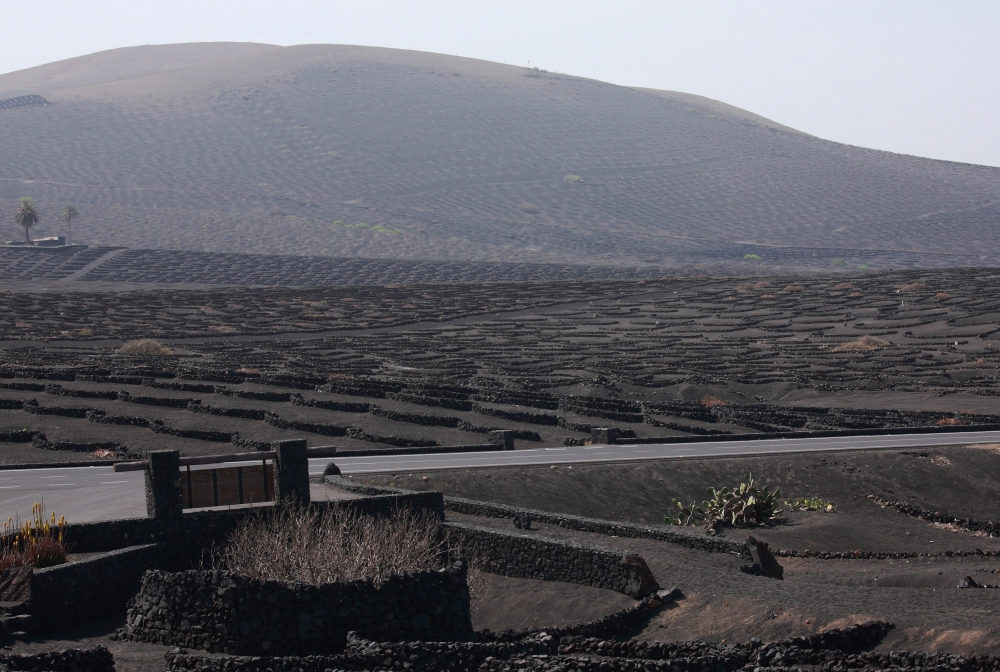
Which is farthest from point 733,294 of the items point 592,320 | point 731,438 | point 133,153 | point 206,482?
point 133,153

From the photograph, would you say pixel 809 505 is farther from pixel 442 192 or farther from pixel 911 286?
pixel 442 192

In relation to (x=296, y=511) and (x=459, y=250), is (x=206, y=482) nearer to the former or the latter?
(x=296, y=511)

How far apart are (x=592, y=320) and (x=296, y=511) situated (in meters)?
65.5

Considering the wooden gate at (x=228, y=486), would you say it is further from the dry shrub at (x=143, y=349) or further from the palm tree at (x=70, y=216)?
the palm tree at (x=70, y=216)

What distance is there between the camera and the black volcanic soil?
16.4 metres

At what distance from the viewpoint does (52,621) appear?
16.6 m

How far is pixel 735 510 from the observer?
28531 mm

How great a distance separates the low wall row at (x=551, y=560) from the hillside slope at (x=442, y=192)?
358 ft

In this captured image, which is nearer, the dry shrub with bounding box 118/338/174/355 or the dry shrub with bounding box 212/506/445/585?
the dry shrub with bounding box 212/506/445/585

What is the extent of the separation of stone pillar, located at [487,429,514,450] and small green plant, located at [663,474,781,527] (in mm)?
10057

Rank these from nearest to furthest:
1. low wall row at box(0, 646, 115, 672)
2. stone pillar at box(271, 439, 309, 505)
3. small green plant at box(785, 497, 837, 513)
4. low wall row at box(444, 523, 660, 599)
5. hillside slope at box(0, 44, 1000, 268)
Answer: low wall row at box(0, 646, 115, 672) → low wall row at box(444, 523, 660, 599) → stone pillar at box(271, 439, 309, 505) → small green plant at box(785, 497, 837, 513) → hillside slope at box(0, 44, 1000, 268)

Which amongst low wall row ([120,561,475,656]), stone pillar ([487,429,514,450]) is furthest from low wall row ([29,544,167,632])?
stone pillar ([487,429,514,450])

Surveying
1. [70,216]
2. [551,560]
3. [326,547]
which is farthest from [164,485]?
[70,216]

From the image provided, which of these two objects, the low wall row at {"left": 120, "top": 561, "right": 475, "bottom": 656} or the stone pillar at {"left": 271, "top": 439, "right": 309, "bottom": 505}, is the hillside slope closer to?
the stone pillar at {"left": 271, "top": 439, "right": 309, "bottom": 505}
